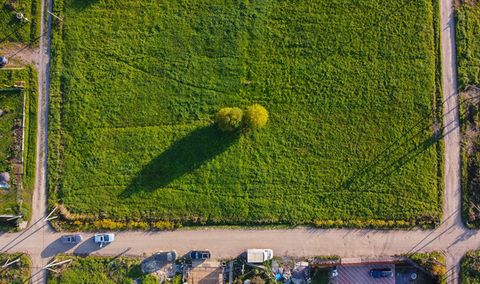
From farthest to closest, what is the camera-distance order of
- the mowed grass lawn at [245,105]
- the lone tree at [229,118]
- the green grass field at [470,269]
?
the mowed grass lawn at [245,105], the green grass field at [470,269], the lone tree at [229,118]

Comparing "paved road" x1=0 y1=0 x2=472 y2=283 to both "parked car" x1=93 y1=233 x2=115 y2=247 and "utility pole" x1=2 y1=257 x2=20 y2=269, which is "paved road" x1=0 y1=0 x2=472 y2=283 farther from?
"utility pole" x1=2 y1=257 x2=20 y2=269

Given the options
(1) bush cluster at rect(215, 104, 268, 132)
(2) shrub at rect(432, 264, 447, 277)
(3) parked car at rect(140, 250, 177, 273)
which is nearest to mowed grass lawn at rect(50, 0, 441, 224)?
(1) bush cluster at rect(215, 104, 268, 132)

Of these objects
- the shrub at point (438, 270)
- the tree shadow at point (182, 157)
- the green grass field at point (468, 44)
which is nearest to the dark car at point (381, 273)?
the shrub at point (438, 270)

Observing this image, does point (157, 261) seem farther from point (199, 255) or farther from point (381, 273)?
point (381, 273)

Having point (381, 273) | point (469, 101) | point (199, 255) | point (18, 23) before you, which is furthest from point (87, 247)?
point (469, 101)

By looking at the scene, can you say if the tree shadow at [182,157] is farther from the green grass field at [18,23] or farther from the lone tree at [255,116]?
the green grass field at [18,23]
